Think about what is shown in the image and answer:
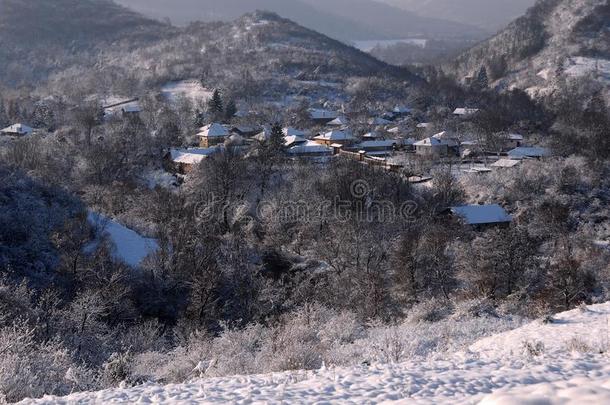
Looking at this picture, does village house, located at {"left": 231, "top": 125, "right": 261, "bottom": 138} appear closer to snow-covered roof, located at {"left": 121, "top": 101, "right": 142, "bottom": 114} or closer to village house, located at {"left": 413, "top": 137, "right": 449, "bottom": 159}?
snow-covered roof, located at {"left": 121, "top": 101, "right": 142, "bottom": 114}

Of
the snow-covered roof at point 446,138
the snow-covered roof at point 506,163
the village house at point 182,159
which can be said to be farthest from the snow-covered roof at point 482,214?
the snow-covered roof at point 446,138

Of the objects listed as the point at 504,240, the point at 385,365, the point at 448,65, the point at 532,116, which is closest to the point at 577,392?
the point at 385,365

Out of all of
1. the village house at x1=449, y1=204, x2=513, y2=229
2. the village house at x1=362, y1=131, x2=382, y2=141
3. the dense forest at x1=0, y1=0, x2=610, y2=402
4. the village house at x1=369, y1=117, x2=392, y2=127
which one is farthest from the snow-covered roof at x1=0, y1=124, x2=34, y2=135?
the village house at x1=449, y1=204, x2=513, y2=229

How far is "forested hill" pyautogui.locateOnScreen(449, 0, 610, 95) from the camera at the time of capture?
96.8m

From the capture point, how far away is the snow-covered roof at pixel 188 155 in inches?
1599

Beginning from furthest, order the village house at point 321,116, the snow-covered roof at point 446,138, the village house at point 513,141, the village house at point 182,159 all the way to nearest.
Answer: the village house at point 321,116
the village house at point 513,141
the snow-covered roof at point 446,138
the village house at point 182,159

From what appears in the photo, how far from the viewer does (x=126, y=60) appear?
107250 mm

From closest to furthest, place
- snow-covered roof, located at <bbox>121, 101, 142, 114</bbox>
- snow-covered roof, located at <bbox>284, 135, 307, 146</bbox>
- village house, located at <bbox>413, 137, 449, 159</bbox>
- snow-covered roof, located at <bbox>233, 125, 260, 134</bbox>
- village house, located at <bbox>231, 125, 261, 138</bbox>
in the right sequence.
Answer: village house, located at <bbox>413, 137, 449, 159</bbox>, snow-covered roof, located at <bbox>284, 135, 307, 146</bbox>, village house, located at <bbox>231, 125, 261, 138</bbox>, snow-covered roof, located at <bbox>233, 125, 260, 134</bbox>, snow-covered roof, located at <bbox>121, 101, 142, 114</bbox>

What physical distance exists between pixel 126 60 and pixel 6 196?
301 ft

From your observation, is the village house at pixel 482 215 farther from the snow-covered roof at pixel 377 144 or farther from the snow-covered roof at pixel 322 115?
the snow-covered roof at pixel 322 115

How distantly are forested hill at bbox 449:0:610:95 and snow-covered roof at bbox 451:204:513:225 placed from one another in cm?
6383

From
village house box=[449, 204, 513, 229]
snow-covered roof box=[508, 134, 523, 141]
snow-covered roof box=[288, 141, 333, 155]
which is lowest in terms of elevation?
village house box=[449, 204, 513, 229]

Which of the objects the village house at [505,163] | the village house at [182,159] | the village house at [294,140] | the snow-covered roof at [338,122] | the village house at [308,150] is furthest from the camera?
the snow-covered roof at [338,122]

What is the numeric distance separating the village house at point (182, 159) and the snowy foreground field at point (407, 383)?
3287 centimetres
